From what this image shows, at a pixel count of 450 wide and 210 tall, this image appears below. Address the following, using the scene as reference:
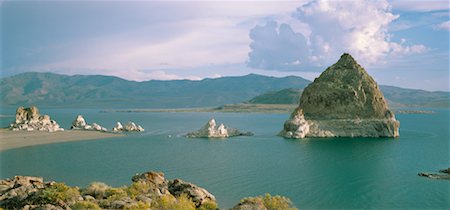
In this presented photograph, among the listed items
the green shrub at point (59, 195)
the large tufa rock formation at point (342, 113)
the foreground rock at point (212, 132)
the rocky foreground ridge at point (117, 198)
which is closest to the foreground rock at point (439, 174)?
the rocky foreground ridge at point (117, 198)

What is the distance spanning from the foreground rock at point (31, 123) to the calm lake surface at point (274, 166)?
31.5m

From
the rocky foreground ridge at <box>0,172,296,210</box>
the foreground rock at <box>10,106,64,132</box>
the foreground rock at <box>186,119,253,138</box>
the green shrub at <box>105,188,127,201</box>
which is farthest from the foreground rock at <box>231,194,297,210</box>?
the foreground rock at <box>10,106,64,132</box>

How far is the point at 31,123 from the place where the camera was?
115 meters

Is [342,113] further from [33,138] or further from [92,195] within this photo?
[92,195]

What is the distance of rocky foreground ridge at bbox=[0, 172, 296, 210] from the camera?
2478 centimetres

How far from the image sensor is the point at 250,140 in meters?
91.1

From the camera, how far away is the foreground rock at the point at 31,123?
11306 cm

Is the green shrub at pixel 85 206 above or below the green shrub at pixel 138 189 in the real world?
above

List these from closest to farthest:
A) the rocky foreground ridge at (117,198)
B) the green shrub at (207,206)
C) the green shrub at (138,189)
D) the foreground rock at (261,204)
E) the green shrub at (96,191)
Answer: the rocky foreground ridge at (117,198) < the foreground rock at (261,204) < the green shrub at (138,189) < the green shrub at (96,191) < the green shrub at (207,206)

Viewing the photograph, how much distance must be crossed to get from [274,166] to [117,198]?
33607 millimetres

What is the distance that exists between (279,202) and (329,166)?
32819 millimetres

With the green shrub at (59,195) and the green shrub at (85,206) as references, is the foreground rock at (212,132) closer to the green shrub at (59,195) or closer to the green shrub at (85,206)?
the green shrub at (59,195)

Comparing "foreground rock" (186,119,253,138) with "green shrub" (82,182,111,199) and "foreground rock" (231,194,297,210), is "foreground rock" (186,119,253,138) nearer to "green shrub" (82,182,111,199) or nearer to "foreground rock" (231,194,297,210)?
"green shrub" (82,182,111,199)

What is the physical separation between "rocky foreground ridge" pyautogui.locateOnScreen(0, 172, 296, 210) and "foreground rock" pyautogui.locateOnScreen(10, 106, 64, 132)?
284 feet
